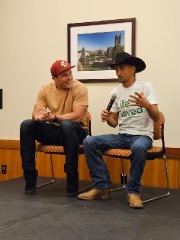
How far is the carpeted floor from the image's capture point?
2.09 metres

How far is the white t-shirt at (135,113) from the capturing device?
299 centimetres

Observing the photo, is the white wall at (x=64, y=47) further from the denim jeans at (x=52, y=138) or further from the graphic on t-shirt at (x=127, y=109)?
the denim jeans at (x=52, y=138)

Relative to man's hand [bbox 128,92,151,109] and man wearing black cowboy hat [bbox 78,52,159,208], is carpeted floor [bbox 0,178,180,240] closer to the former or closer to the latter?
man wearing black cowboy hat [bbox 78,52,159,208]

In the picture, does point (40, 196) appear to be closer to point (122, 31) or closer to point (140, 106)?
point (140, 106)

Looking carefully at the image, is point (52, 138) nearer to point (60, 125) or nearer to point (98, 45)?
point (60, 125)

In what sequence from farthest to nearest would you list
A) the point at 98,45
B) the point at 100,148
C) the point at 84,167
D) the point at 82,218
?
the point at 84,167 → the point at 98,45 → the point at 100,148 → the point at 82,218

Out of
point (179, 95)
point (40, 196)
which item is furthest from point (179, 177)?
point (40, 196)

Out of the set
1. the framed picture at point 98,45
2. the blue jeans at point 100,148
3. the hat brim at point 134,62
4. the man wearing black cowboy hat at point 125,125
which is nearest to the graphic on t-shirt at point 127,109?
the man wearing black cowboy hat at point 125,125

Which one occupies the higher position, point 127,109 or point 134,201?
point 127,109

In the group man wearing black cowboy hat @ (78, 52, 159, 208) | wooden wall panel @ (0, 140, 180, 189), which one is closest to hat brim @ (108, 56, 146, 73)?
man wearing black cowboy hat @ (78, 52, 159, 208)

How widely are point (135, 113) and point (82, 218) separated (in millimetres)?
1008

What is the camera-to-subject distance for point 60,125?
122 inches

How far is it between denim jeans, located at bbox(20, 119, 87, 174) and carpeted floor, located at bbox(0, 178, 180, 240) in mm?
277

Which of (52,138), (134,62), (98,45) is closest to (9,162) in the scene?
(52,138)
